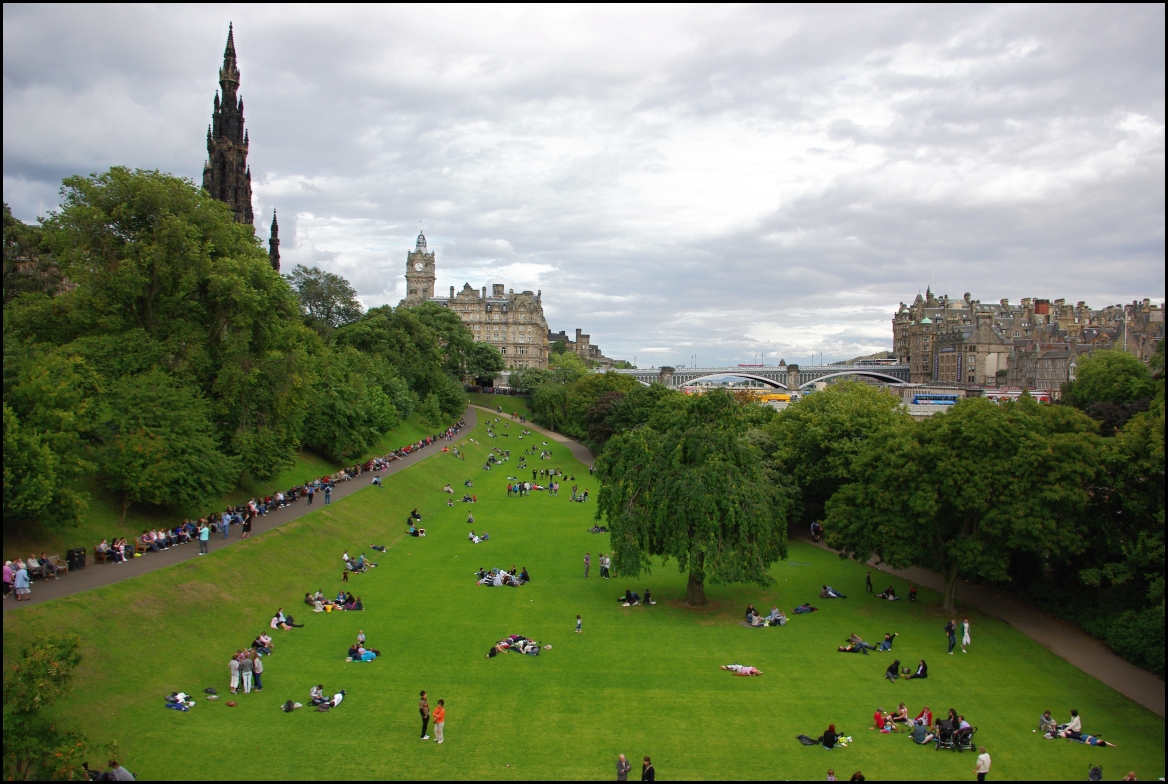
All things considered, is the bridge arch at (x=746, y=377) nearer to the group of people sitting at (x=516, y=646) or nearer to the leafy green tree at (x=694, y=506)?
the leafy green tree at (x=694, y=506)

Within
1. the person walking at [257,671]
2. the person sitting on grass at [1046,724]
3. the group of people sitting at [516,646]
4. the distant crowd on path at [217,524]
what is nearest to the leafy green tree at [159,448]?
the distant crowd on path at [217,524]

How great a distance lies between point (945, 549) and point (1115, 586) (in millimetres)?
5175

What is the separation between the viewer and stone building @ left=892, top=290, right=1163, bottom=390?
106 m

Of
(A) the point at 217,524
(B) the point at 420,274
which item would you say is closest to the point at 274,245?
(A) the point at 217,524

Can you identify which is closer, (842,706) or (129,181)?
(842,706)

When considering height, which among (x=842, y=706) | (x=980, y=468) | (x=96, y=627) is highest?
(x=980, y=468)

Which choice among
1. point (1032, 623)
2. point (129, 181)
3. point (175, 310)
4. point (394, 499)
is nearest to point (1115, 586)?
point (1032, 623)

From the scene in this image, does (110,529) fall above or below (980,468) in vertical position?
below

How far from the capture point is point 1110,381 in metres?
58.8

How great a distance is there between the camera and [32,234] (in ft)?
154

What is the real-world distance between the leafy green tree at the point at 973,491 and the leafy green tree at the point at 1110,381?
34.9 m

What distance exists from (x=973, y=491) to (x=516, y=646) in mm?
15654

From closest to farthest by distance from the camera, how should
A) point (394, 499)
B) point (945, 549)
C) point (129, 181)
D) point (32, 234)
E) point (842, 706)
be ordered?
point (842, 706), point (945, 549), point (129, 181), point (394, 499), point (32, 234)

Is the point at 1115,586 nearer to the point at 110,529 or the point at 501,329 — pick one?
the point at 110,529
